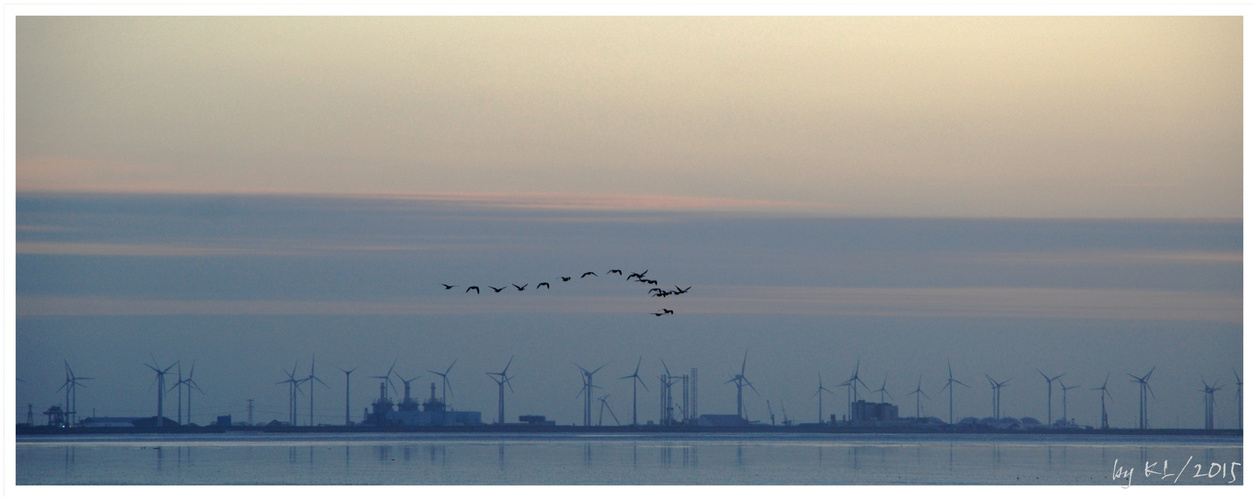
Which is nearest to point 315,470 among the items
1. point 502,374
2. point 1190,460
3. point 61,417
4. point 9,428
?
point 9,428

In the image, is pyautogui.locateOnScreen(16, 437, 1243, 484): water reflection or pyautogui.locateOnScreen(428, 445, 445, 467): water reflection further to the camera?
pyautogui.locateOnScreen(428, 445, 445, 467): water reflection
